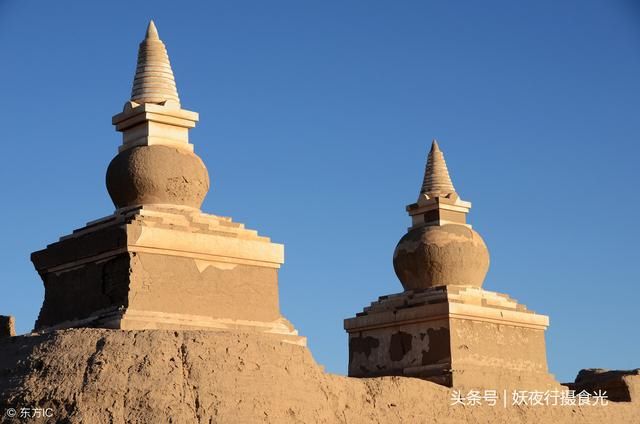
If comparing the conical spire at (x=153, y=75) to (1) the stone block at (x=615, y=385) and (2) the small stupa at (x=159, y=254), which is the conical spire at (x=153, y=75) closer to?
(2) the small stupa at (x=159, y=254)

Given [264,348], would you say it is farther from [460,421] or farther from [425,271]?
[425,271]

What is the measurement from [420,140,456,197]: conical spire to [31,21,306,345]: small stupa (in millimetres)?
5616

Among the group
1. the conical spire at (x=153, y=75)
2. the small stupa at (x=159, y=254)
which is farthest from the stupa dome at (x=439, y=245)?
the conical spire at (x=153, y=75)

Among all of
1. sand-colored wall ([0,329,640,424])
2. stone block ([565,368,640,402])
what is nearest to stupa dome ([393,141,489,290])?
stone block ([565,368,640,402])

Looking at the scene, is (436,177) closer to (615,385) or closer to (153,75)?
(615,385)

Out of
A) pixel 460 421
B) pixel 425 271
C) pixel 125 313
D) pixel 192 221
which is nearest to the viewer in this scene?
pixel 125 313

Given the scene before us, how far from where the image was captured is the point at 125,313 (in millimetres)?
13031

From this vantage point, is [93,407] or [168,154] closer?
[93,407]

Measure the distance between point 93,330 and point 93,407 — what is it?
3.60 feet

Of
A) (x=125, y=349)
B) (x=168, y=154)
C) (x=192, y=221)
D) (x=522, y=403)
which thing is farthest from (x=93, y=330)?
(x=522, y=403)

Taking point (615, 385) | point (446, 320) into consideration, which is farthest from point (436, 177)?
point (615, 385)

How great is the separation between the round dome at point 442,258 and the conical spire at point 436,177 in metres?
0.85

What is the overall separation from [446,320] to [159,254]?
5628mm

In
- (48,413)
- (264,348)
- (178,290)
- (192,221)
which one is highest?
(192,221)
